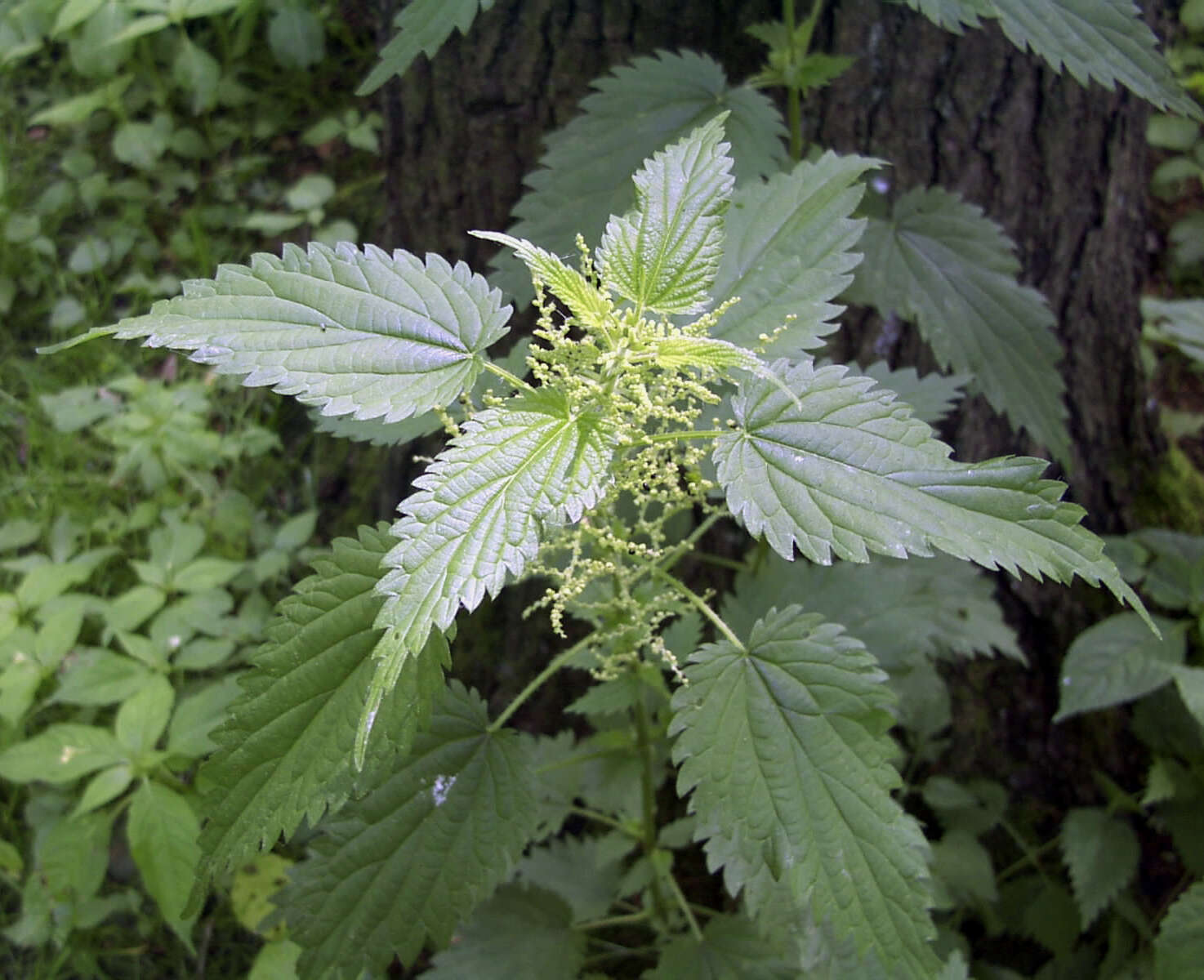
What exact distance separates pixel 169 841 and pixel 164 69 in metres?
2.88

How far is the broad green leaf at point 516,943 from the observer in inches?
58.4

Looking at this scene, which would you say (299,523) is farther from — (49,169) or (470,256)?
(49,169)

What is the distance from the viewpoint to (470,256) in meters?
2.01

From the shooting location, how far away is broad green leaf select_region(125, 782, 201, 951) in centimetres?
192

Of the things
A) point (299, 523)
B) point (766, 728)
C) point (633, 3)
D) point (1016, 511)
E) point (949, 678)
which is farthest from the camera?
point (299, 523)

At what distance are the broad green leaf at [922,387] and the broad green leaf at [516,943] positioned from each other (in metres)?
1.12

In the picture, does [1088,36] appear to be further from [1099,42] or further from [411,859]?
[411,859]

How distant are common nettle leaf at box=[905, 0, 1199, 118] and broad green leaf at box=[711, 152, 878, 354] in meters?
0.32

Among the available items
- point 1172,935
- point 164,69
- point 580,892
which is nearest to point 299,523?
point 580,892

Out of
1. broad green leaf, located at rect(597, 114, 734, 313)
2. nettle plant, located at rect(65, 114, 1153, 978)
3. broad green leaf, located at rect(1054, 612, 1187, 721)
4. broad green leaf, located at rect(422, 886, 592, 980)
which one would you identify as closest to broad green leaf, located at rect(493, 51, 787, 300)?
nettle plant, located at rect(65, 114, 1153, 978)

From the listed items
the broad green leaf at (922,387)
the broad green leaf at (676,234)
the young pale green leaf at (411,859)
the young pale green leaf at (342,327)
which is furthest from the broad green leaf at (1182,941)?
the young pale green leaf at (342,327)

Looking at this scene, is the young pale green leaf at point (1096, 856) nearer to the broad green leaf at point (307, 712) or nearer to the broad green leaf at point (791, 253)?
the broad green leaf at point (791, 253)

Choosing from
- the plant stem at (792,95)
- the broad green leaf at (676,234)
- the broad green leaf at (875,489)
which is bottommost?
the broad green leaf at (875,489)

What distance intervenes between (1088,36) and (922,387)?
0.58m
